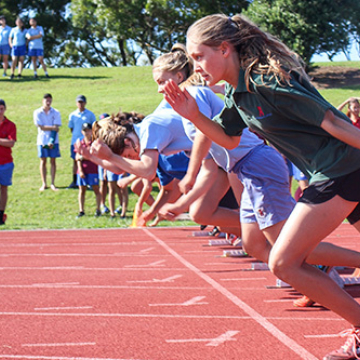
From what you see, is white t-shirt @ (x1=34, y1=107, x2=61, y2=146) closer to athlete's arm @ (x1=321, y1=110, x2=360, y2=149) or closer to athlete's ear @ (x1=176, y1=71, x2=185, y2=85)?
athlete's ear @ (x1=176, y1=71, x2=185, y2=85)

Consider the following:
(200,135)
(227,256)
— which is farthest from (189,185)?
(227,256)

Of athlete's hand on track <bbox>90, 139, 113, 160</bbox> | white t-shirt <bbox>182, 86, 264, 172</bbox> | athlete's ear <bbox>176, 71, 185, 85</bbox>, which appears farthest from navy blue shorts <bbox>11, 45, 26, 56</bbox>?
athlete's hand on track <bbox>90, 139, 113, 160</bbox>

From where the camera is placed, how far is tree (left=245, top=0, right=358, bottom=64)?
25.8m

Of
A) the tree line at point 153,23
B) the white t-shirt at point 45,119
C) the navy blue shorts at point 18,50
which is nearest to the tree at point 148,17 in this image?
the tree line at point 153,23

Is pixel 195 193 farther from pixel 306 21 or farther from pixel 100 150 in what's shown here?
pixel 306 21

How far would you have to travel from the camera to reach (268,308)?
14.5ft

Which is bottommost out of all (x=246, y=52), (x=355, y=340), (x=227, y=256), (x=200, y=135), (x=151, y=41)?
(x=227, y=256)

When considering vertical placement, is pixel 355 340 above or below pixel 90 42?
below

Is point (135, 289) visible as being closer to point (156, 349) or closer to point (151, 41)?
point (156, 349)

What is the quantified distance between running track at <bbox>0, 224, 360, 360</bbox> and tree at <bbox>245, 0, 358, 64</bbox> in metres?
19.9

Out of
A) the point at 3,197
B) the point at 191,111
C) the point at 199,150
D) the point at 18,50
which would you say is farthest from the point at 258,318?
the point at 18,50

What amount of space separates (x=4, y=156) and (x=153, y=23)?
99.6ft

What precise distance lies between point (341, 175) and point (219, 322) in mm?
1406

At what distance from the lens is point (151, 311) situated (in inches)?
173
